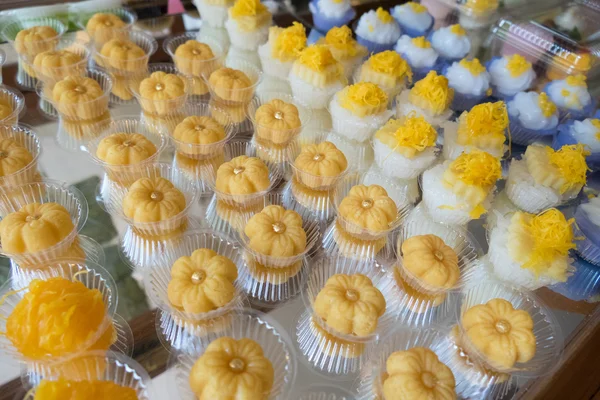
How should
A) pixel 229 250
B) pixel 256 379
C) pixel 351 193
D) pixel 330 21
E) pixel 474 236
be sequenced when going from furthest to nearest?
pixel 330 21 → pixel 474 236 → pixel 351 193 → pixel 229 250 → pixel 256 379

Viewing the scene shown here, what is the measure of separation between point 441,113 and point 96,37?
2.45 m

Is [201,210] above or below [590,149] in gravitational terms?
below

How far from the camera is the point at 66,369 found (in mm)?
1703

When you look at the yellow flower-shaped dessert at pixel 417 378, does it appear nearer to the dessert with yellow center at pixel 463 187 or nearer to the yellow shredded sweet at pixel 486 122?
→ the dessert with yellow center at pixel 463 187

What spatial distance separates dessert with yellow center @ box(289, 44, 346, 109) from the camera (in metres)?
3.10

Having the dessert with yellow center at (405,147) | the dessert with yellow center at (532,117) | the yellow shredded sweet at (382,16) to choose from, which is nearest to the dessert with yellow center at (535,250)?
the dessert with yellow center at (405,147)

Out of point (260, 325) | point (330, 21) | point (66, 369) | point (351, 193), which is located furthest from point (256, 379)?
point (330, 21)

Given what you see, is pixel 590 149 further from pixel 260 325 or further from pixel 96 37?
pixel 96 37

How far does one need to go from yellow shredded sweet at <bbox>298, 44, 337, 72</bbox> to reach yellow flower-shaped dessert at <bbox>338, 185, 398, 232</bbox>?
41.5 inches

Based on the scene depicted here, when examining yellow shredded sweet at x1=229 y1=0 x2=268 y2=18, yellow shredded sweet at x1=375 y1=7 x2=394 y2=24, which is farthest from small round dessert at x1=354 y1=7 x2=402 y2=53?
yellow shredded sweet at x1=229 y1=0 x2=268 y2=18

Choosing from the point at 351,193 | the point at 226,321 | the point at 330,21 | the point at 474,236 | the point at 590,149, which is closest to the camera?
the point at 226,321

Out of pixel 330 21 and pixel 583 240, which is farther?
pixel 330 21

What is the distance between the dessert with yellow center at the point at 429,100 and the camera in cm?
301

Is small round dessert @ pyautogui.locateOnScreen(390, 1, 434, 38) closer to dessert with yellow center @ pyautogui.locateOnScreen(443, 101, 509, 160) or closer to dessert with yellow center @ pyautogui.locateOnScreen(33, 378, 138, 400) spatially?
dessert with yellow center @ pyautogui.locateOnScreen(443, 101, 509, 160)
